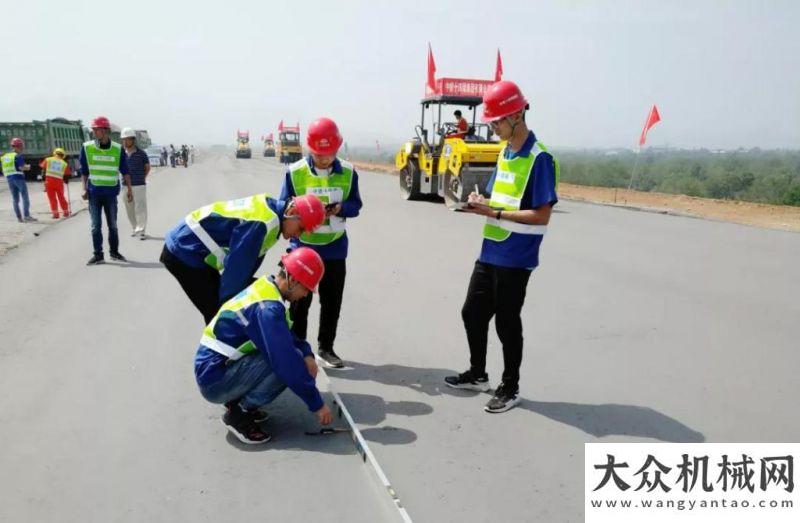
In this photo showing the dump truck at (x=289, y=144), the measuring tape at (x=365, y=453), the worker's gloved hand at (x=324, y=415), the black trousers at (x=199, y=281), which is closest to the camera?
the measuring tape at (x=365, y=453)

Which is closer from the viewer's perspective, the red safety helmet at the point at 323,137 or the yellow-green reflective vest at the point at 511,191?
the yellow-green reflective vest at the point at 511,191

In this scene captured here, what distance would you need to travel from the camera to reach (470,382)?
4.04 meters

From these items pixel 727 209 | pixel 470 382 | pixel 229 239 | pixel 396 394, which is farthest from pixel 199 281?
pixel 727 209

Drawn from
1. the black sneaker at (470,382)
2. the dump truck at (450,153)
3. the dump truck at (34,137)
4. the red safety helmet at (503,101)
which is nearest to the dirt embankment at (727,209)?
the dump truck at (450,153)

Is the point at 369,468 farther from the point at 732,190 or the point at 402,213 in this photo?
the point at 732,190

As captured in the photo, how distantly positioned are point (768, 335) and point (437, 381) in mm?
3201

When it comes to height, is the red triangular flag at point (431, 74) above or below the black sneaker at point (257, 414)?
above

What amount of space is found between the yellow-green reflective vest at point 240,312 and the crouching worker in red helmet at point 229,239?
0.26 metres

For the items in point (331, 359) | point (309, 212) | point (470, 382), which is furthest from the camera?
point (331, 359)

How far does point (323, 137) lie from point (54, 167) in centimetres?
991

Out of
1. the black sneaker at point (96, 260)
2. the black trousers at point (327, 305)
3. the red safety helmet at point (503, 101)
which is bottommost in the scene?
the black sneaker at point (96, 260)

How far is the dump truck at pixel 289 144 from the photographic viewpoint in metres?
46.2

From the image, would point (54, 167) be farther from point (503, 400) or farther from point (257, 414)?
point (503, 400)

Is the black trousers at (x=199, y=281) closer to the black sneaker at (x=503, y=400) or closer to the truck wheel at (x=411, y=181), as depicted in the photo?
the black sneaker at (x=503, y=400)
